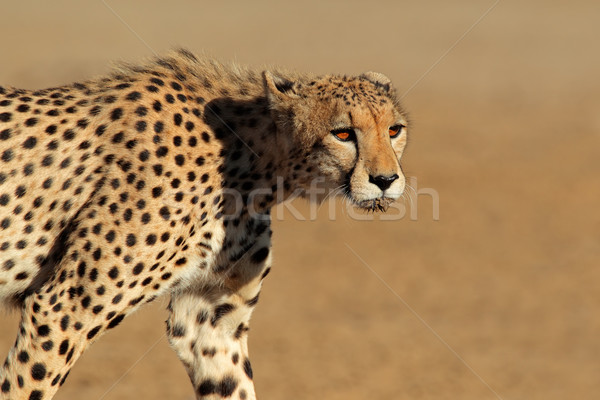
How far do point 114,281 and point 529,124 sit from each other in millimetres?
12777

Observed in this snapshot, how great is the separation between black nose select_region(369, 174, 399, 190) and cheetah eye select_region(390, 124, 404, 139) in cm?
32

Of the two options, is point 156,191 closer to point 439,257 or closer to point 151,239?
point 151,239

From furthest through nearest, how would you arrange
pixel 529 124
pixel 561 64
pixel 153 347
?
pixel 561 64
pixel 529 124
pixel 153 347

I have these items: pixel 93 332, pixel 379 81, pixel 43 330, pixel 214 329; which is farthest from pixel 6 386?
pixel 379 81

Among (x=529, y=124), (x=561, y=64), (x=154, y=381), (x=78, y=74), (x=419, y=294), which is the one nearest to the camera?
(x=154, y=381)

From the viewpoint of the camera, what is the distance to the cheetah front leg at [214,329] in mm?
4246

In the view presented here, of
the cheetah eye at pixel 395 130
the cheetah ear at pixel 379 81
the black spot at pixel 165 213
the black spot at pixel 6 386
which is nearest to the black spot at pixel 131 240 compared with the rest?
the black spot at pixel 165 213

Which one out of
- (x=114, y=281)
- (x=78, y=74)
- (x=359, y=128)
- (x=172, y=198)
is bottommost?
(x=78, y=74)

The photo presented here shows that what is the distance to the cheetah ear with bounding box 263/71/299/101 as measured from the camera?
4.01m

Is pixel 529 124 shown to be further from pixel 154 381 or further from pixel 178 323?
pixel 178 323

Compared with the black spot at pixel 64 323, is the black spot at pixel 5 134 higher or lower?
higher

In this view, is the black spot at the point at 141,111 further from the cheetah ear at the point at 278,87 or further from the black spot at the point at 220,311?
the black spot at the point at 220,311

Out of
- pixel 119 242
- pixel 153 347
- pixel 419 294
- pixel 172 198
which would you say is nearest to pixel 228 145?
pixel 172 198

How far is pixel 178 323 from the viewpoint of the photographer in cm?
427
